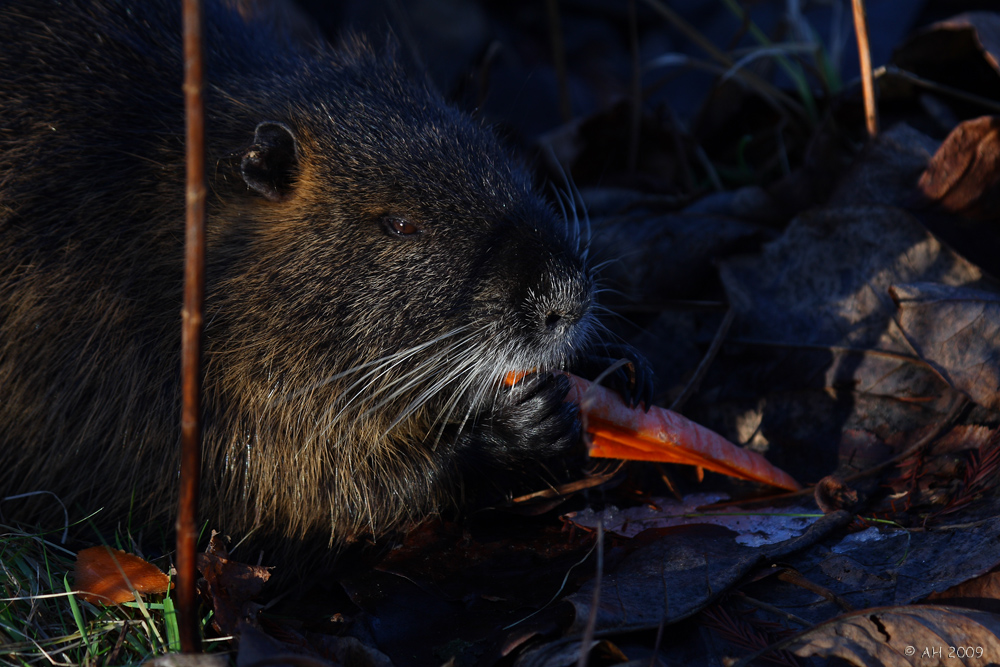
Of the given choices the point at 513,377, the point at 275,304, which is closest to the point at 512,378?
the point at 513,377

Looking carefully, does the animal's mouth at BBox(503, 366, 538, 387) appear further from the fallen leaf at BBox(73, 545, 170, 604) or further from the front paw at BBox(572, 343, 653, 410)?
the fallen leaf at BBox(73, 545, 170, 604)

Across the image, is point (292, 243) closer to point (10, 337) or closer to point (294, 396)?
point (294, 396)

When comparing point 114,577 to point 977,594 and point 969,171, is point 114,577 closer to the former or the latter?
point 977,594

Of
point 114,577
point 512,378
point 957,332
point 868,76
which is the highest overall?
point 868,76

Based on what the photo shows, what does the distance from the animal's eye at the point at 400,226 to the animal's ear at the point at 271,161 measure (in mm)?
411

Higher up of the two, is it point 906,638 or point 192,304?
point 192,304

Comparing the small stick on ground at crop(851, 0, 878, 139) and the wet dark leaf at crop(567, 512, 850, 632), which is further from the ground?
the small stick on ground at crop(851, 0, 878, 139)

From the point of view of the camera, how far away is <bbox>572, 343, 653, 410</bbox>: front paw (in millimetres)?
3160

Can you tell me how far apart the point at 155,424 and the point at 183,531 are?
1.13 metres

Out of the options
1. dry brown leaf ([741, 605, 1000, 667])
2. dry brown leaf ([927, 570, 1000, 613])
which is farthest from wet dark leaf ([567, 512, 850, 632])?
dry brown leaf ([927, 570, 1000, 613])

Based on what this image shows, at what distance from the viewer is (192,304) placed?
1.94 m

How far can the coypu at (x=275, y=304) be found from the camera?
2877 millimetres

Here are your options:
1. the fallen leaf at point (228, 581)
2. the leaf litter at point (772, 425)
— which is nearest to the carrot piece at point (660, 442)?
the leaf litter at point (772, 425)

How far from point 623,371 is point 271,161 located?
1.49m
